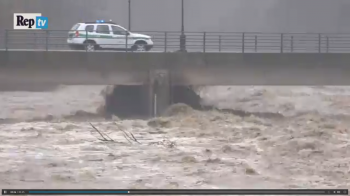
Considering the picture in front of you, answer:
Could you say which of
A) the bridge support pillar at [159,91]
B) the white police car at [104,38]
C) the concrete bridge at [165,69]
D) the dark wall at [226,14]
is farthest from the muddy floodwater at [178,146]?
the dark wall at [226,14]

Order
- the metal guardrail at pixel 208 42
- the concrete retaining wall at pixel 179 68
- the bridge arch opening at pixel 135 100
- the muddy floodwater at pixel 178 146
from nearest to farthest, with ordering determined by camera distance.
→ 1. the muddy floodwater at pixel 178 146
2. the concrete retaining wall at pixel 179 68
3. the metal guardrail at pixel 208 42
4. the bridge arch opening at pixel 135 100

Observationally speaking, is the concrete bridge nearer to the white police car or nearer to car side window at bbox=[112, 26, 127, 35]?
the white police car

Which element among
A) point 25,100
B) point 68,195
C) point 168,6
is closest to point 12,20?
point 25,100

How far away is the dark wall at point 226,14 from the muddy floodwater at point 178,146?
109 ft

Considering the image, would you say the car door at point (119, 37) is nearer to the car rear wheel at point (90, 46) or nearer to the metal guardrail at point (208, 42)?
the car rear wheel at point (90, 46)

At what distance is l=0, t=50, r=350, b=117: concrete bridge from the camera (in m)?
28.7

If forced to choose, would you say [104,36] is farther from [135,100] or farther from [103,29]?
[135,100]

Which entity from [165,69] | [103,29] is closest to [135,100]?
[165,69]

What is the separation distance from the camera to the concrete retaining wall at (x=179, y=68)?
1129 inches

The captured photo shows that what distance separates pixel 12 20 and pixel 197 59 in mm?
26807

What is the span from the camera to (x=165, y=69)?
2942cm

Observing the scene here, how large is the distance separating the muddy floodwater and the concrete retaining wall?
2006 millimetres

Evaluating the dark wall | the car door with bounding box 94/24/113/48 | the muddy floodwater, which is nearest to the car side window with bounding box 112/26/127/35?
the car door with bounding box 94/24/113/48

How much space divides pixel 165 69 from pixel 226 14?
44354mm
